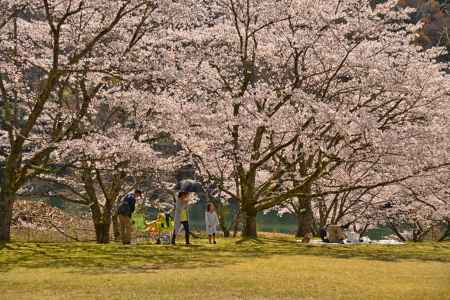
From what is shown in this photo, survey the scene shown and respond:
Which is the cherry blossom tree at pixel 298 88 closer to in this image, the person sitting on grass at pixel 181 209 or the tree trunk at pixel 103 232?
the person sitting on grass at pixel 181 209

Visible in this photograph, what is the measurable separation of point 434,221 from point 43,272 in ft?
77.4

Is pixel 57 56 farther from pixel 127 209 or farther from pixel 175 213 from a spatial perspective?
pixel 175 213

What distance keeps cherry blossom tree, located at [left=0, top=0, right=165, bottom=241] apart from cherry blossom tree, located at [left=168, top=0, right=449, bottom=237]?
79.1 inches

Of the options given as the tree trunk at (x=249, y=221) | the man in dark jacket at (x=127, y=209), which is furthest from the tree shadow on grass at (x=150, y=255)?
the tree trunk at (x=249, y=221)

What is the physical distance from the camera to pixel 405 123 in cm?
2064

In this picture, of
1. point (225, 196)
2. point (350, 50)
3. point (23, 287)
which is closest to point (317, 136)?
point (350, 50)

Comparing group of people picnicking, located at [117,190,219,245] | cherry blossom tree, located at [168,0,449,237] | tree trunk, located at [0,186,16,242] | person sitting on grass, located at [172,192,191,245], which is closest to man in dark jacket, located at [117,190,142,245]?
group of people picnicking, located at [117,190,219,245]

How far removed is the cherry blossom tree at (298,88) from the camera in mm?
18000

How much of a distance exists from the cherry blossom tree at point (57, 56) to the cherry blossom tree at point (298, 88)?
201 cm

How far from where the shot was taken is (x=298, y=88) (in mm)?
17859

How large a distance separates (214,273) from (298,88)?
817 centimetres

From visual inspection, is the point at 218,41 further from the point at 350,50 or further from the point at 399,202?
the point at 399,202

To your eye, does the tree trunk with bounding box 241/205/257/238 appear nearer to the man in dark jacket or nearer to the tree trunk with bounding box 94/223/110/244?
the man in dark jacket

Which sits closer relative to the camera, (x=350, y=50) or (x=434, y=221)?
(x=350, y=50)
